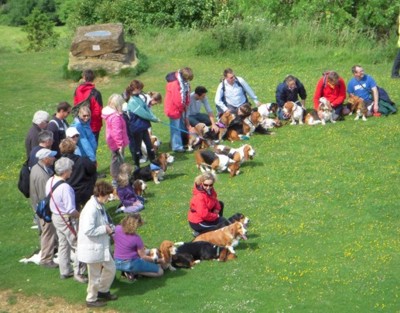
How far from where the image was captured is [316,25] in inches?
1254

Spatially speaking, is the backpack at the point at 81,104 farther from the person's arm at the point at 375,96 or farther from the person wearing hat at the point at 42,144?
the person's arm at the point at 375,96

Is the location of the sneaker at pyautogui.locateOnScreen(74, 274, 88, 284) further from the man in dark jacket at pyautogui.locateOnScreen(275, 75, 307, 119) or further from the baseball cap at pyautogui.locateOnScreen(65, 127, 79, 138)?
the man in dark jacket at pyautogui.locateOnScreen(275, 75, 307, 119)

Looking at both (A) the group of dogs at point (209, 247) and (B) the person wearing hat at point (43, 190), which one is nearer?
(A) the group of dogs at point (209, 247)

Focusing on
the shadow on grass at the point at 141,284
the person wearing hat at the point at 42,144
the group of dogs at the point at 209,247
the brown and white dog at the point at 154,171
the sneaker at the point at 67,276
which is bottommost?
the brown and white dog at the point at 154,171

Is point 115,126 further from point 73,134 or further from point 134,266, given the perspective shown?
point 134,266

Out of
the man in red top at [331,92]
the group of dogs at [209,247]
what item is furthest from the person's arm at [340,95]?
the group of dogs at [209,247]

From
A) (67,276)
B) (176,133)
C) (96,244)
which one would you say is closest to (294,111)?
(176,133)

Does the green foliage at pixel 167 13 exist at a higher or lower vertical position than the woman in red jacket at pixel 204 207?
lower

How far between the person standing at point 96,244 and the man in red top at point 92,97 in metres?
6.02

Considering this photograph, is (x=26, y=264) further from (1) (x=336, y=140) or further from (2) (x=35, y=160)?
(1) (x=336, y=140)

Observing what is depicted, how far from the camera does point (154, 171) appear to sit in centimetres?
1847

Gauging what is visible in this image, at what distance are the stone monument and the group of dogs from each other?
14.6 m

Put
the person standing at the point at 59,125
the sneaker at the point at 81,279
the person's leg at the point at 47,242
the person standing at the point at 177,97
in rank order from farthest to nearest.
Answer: the person standing at the point at 177,97 → the person standing at the point at 59,125 → the person's leg at the point at 47,242 → the sneaker at the point at 81,279

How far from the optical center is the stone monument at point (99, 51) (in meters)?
27.7
